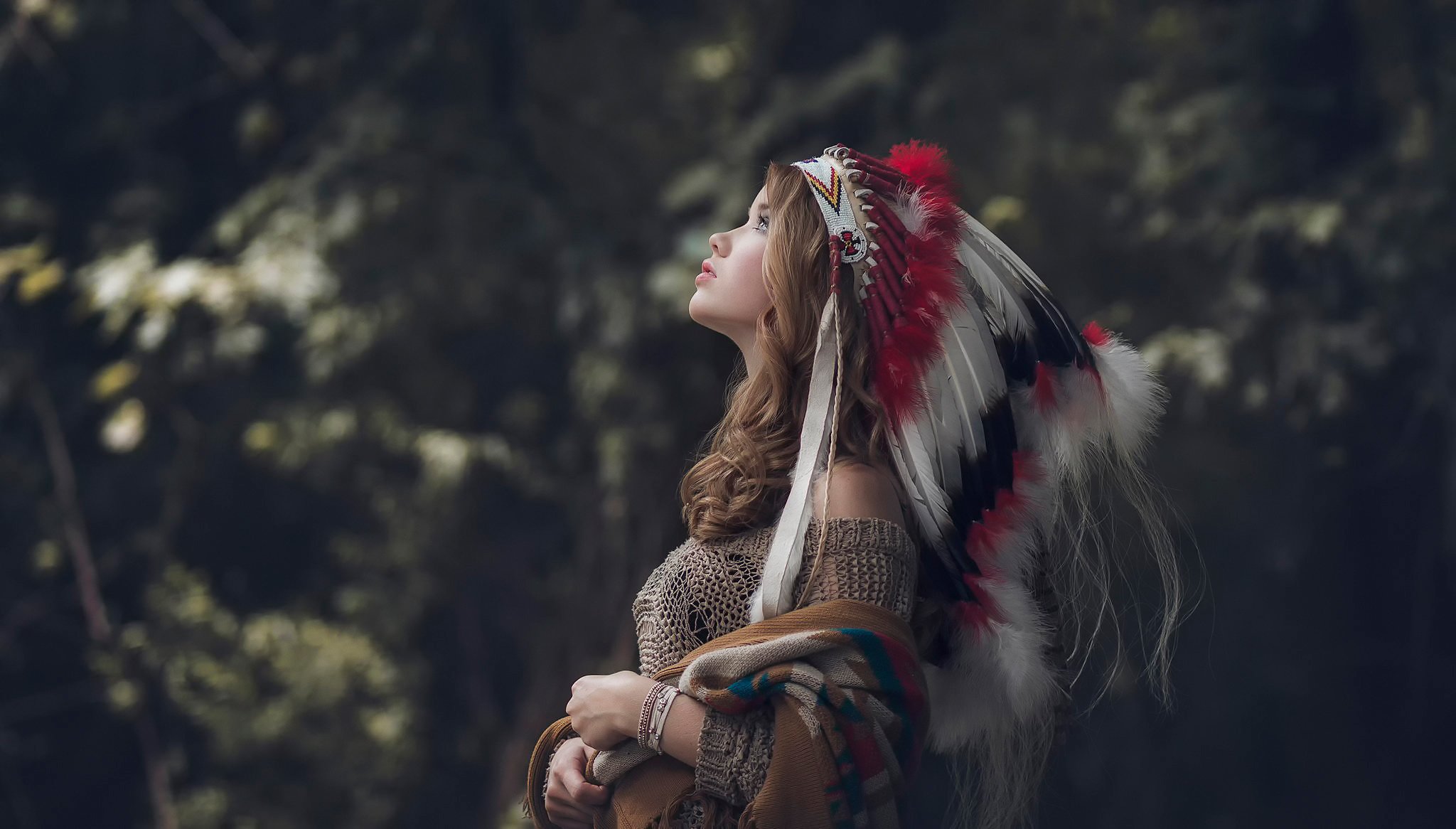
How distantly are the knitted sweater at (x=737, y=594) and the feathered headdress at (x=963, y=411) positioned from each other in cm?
4

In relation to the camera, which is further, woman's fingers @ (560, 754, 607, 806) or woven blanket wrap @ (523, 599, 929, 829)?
woman's fingers @ (560, 754, 607, 806)

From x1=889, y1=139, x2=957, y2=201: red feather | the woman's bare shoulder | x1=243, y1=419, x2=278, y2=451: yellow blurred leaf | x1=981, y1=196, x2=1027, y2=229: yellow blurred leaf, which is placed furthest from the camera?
x1=243, y1=419, x2=278, y2=451: yellow blurred leaf

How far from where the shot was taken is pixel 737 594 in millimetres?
1481

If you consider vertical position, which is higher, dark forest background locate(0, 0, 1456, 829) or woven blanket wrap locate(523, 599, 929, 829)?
dark forest background locate(0, 0, 1456, 829)

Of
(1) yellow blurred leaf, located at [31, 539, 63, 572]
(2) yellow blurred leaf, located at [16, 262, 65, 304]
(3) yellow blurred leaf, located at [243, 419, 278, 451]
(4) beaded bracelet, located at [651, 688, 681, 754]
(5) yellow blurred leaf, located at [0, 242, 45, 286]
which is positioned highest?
(5) yellow blurred leaf, located at [0, 242, 45, 286]

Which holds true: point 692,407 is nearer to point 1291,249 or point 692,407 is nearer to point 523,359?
point 523,359

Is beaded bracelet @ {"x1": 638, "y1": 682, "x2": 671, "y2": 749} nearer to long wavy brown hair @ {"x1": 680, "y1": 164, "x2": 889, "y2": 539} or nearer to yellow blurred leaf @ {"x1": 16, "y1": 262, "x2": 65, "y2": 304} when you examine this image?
long wavy brown hair @ {"x1": 680, "y1": 164, "x2": 889, "y2": 539}

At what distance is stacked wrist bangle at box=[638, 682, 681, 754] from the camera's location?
1406 millimetres

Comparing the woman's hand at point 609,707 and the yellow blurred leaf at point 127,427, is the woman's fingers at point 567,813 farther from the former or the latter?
the yellow blurred leaf at point 127,427

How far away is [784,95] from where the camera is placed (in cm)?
410

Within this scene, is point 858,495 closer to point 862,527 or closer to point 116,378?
point 862,527

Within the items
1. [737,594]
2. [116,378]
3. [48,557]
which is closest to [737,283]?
[737,594]

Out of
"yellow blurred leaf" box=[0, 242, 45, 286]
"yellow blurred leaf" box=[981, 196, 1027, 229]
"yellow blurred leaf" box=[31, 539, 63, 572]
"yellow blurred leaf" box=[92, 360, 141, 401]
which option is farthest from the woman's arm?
"yellow blurred leaf" box=[31, 539, 63, 572]

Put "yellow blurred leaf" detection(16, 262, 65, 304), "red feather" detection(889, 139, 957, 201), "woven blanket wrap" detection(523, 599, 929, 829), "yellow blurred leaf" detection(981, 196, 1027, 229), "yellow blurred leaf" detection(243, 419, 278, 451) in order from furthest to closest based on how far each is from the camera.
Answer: "yellow blurred leaf" detection(243, 419, 278, 451) < "yellow blurred leaf" detection(16, 262, 65, 304) < "yellow blurred leaf" detection(981, 196, 1027, 229) < "red feather" detection(889, 139, 957, 201) < "woven blanket wrap" detection(523, 599, 929, 829)
